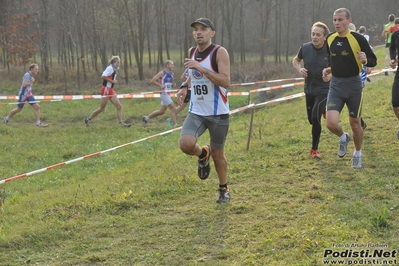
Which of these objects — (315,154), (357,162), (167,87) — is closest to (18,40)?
(167,87)

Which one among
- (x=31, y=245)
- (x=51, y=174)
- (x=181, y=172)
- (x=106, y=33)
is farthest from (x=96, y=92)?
(x=31, y=245)

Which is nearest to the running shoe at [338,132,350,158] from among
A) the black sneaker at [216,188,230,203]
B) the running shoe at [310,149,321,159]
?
the running shoe at [310,149,321,159]

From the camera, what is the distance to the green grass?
4.50m

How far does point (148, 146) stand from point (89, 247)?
6880 millimetres

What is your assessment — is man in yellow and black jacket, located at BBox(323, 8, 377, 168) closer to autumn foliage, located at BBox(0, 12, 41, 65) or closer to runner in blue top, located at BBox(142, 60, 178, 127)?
runner in blue top, located at BBox(142, 60, 178, 127)

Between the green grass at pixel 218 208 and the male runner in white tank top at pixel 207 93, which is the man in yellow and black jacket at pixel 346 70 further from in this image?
the male runner in white tank top at pixel 207 93

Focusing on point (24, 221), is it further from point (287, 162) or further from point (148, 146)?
point (148, 146)

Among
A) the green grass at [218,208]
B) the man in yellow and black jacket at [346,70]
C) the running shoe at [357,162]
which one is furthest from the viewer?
the running shoe at [357,162]

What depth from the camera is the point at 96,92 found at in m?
24.2

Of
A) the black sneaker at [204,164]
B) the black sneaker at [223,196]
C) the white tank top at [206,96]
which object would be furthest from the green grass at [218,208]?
the white tank top at [206,96]

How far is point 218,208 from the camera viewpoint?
565cm

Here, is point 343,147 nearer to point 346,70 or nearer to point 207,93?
point 346,70

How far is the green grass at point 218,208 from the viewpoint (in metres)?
4.50

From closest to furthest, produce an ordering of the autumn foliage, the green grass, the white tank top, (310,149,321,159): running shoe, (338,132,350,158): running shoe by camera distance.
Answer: the green grass
the white tank top
(338,132,350,158): running shoe
(310,149,321,159): running shoe
the autumn foliage
